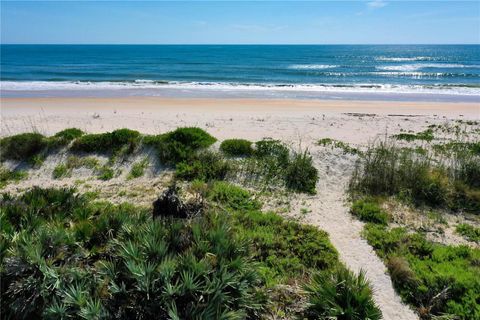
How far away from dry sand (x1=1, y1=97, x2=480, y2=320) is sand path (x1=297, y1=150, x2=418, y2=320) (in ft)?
0.05

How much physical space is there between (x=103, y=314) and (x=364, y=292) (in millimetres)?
3589

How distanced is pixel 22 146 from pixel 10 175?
1312 mm

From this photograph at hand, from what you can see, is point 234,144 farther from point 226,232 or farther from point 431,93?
point 431,93

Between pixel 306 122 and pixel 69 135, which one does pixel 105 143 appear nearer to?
pixel 69 135

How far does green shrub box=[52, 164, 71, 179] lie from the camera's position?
1137 centimetres

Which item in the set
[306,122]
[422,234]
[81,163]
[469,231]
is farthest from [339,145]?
[81,163]

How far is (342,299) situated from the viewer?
514cm

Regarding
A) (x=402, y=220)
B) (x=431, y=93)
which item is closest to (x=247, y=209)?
(x=402, y=220)

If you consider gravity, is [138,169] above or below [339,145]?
below

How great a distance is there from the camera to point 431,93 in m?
30.9

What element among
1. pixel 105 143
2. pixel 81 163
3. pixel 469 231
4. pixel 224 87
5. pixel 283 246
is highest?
pixel 224 87

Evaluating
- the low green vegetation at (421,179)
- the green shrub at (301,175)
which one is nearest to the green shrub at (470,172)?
the low green vegetation at (421,179)

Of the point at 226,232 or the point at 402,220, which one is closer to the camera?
the point at 226,232

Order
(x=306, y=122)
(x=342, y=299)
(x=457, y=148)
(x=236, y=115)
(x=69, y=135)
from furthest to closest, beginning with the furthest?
(x=236, y=115) → (x=306, y=122) → (x=69, y=135) → (x=457, y=148) → (x=342, y=299)
